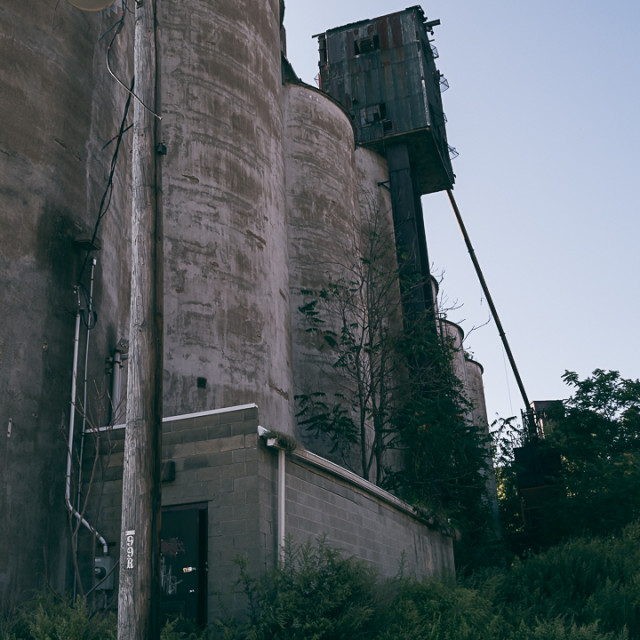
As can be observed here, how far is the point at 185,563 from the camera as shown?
10578 millimetres

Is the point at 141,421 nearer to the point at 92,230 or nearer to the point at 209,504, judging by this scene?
the point at 209,504

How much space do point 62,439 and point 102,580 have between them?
7.51 feet

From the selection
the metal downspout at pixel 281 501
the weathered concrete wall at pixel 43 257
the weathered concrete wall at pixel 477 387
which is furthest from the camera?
the weathered concrete wall at pixel 477 387

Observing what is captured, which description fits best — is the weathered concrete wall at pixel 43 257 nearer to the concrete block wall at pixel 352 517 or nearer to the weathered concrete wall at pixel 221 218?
the weathered concrete wall at pixel 221 218

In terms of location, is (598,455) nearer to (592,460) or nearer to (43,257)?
(592,460)

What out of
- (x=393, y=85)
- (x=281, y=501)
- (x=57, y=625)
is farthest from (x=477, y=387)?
(x=57, y=625)

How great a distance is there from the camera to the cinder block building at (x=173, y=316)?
35.6 feet

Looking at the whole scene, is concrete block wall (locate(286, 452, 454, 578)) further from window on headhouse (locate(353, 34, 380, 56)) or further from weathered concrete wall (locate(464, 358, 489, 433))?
weathered concrete wall (locate(464, 358, 489, 433))

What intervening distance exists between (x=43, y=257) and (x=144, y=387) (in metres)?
5.78

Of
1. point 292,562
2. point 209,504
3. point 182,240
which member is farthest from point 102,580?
point 182,240

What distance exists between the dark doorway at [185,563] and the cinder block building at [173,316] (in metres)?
0.02

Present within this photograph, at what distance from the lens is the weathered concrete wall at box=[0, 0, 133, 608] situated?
1105 centimetres

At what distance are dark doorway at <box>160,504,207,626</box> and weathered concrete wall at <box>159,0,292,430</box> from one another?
15.0 feet

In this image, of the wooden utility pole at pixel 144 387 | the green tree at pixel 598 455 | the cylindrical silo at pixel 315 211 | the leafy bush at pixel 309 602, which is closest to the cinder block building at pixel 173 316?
the cylindrical silo at pixel 315 211
